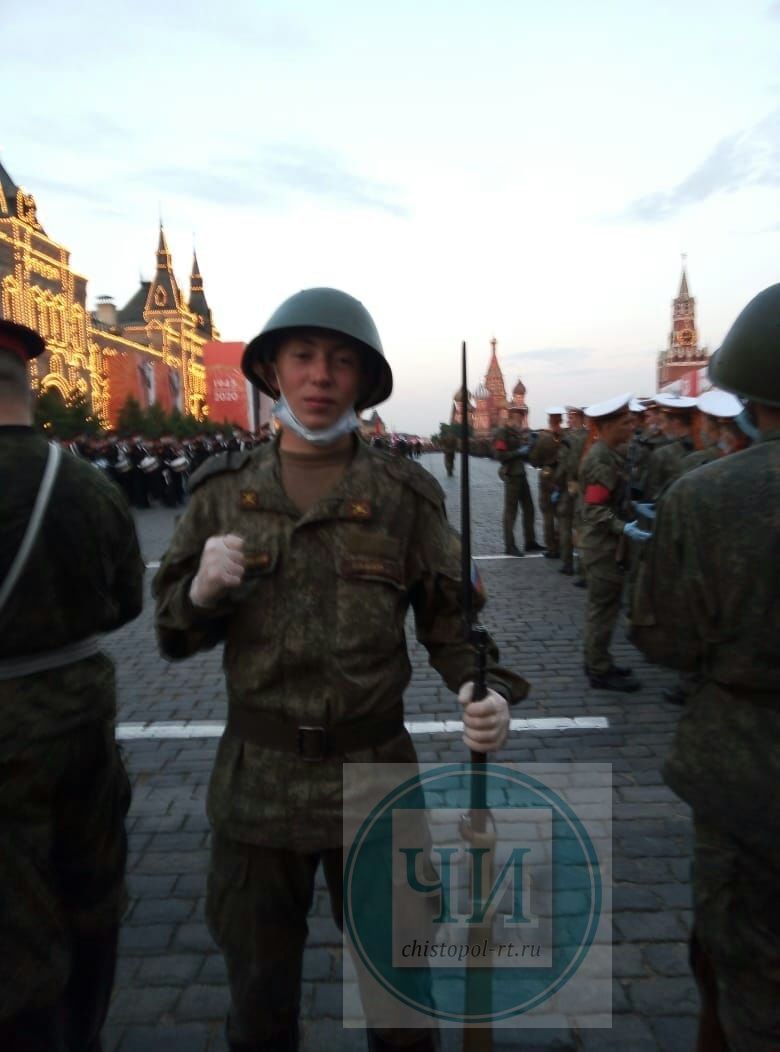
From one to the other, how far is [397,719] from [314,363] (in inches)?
38.8

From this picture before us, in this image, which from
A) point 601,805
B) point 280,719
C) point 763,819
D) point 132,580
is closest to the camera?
point 763,819

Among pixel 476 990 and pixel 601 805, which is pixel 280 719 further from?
Result: pixel 601 805

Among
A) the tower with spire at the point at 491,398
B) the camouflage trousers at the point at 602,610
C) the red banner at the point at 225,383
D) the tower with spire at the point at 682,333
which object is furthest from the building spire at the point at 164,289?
the camouflage trousers at the point at 602,610

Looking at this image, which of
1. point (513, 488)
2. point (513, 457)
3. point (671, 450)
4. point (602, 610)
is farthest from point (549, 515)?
point (602, 610)

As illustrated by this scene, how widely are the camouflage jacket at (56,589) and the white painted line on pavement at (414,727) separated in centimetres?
309

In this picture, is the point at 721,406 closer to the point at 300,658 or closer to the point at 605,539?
the point at 605,539

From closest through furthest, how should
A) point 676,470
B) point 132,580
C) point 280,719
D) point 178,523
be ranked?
point 280,719 < point 178,523 < point 132,580 < point 676,470

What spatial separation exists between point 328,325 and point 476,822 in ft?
4.20

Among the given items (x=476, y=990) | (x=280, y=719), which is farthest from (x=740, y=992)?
(x=280, y=719)

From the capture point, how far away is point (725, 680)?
1.85 m

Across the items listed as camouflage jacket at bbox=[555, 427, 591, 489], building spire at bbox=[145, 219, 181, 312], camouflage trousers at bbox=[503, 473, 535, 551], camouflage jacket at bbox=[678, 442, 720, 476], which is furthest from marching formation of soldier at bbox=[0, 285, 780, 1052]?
building spire at bbox=[145, 219, 181, 312]

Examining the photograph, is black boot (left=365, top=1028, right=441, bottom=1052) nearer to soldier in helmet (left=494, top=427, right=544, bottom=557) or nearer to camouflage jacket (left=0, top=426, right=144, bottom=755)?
camouflage jacket (left=0, top=426, right=144, bottom=755)

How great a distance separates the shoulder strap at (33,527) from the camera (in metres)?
1.97

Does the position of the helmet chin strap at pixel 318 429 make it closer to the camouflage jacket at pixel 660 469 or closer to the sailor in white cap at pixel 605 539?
the sailor in white cap at pixel 605 539
